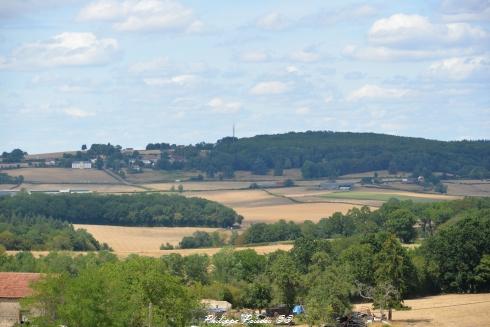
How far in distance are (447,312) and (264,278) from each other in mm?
13447

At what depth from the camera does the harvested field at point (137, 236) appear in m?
142

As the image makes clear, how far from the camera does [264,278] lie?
304 ft

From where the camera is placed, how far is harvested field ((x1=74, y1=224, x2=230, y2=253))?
465ft

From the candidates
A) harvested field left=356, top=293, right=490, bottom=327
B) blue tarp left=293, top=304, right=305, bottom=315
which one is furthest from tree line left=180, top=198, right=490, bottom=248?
blue tarp left=293, top=304, right=305, bottom=315

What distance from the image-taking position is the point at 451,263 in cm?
10400

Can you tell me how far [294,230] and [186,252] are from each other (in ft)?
80.1

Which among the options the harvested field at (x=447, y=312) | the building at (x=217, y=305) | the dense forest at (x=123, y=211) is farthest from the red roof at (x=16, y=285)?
the dense forest at (x=123, y=211)

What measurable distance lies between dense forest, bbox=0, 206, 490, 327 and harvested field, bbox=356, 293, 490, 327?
147cm

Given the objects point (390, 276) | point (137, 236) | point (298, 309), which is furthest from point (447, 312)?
point (137, 236)

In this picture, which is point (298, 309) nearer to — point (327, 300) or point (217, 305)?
point (217, 305)

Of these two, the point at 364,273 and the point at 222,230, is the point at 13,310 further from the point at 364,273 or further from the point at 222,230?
the point at 222,230

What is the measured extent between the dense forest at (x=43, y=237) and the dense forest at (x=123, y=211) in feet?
54.9

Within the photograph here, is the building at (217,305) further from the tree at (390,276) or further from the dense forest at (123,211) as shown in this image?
the dense forest at (123,211)

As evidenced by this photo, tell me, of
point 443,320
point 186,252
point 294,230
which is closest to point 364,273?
point 443,320
